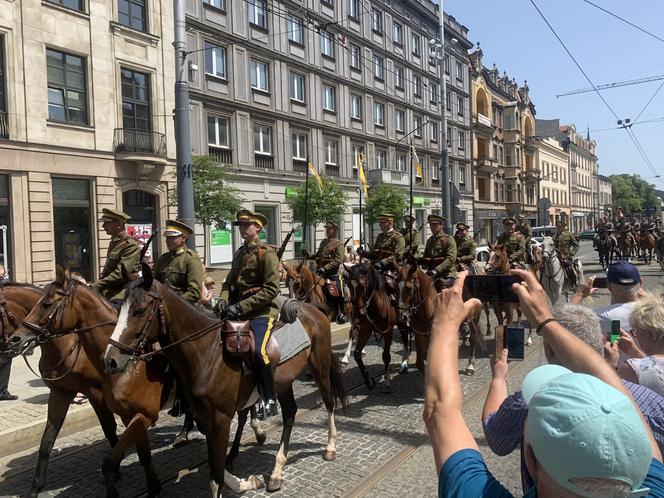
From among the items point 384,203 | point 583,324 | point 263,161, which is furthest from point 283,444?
point 384,203

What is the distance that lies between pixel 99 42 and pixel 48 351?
1664 cm

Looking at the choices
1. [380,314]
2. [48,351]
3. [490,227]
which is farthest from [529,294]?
[490,227]

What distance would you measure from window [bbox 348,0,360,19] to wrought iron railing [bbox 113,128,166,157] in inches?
676

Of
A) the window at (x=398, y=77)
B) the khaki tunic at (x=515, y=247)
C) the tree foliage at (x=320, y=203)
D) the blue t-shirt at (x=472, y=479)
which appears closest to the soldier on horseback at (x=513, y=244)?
the khaki tunic at (x=515, y=247)

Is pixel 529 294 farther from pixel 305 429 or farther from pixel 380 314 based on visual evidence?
pixel 380 314

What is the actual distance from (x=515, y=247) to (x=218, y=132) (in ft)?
50.2

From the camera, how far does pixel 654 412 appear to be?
2.30 m

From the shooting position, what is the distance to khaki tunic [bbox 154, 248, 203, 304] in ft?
19.1

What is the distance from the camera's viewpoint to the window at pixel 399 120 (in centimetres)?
3672

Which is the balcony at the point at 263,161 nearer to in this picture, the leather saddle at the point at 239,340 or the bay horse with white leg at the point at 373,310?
the bay horse with white leg at the point at 373,310

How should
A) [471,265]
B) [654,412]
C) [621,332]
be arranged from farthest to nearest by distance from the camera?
1. [471,265]
2. [621,332]
3. [654,412]

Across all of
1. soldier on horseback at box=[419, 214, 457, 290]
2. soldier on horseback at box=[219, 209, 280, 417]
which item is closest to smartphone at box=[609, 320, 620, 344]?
soldier on horseback at box=[219, 209, 280, 417]

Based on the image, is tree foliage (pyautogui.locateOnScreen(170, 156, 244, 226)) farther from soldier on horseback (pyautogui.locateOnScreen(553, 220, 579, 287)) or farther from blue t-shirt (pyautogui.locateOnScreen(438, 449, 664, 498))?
blue t-shirt (pyautogui.locateOnScreen(438, 449, 664, 498))

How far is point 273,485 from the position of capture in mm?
4723
